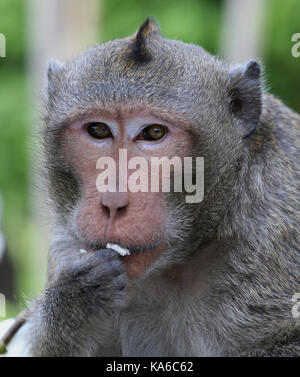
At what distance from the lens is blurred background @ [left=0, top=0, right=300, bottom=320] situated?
13.0m

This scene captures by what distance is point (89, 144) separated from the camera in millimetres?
4711

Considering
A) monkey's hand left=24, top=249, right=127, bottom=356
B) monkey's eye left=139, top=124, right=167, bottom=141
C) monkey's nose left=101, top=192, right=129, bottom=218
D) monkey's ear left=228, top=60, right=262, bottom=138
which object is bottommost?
monkey's hand left=24, top=249, right=127, bottom=356

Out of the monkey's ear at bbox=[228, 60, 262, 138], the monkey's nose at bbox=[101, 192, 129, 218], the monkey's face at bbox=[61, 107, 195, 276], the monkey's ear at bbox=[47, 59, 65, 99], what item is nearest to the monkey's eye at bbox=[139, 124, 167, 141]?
the monkey's face at bbox=[61, 107, 195, 276]

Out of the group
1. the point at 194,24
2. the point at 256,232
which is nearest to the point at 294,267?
the point at 256,232

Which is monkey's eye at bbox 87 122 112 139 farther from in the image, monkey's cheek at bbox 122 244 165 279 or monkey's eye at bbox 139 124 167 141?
monkey's cheek at bbox 122 244 165 279

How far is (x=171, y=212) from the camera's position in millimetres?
4734

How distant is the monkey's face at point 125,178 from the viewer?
14.4 feet

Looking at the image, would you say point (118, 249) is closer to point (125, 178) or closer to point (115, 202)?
point (115, 202)

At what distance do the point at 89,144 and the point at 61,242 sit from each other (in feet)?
4.11

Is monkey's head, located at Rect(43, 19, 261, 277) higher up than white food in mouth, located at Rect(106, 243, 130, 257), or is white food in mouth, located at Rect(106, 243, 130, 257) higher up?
monkey's head, located at Rect(43, 19, 261, 277)

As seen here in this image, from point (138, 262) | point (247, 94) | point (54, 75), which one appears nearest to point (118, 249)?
point (138, 262)

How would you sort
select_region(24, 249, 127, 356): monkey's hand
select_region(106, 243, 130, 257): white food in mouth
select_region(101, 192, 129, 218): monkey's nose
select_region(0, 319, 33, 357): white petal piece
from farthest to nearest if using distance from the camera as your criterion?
select_region(0, 319, 33, 357): white petal piece
select_region(24, 249, 127, 356): monkey's hand
select_region(106, 243, 130, 257): white food in mouth
select_region(101, 192, 129, 218): monkey's nose

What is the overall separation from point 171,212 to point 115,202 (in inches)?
19.9
